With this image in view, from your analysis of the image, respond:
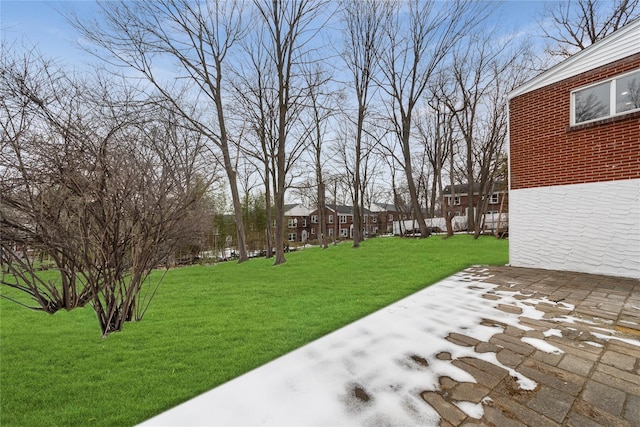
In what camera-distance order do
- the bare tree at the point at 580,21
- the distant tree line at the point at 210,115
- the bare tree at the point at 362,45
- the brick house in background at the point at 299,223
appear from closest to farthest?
the distant tree line at the point at 210,115, the bare tree at the point at 580,21, the bare tree at the point at 362,45, the brick house in background at the point at 299,223

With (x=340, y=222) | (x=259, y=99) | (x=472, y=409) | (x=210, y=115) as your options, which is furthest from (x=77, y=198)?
(x=340, y=222)

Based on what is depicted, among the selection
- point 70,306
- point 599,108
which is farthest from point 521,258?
point 70,306

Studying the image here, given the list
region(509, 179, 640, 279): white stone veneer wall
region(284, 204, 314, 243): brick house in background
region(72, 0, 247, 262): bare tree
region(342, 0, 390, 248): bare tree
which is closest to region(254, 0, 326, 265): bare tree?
region(72, 0, 247, 262): bare tree

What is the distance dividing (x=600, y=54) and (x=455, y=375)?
294 inches

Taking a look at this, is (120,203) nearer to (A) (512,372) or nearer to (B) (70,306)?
(B) (70,306)

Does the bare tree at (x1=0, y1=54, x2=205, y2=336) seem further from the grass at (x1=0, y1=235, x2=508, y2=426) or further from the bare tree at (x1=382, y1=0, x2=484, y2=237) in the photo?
the bare tree at (x1=382, y1=0, x2=484, y2=237)

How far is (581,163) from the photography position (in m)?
5.83

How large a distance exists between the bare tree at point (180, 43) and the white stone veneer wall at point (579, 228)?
381 inches

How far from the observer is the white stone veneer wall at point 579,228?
5.30m

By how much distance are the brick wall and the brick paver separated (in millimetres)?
2964

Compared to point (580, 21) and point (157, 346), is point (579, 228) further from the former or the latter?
point (580, 21)

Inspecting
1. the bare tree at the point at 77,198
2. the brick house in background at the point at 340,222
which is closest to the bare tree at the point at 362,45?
the bare tree at the point at 77,198

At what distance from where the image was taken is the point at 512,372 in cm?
222

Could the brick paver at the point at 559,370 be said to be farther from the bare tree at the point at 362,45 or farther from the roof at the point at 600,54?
the bare tree at the point at 362,45
